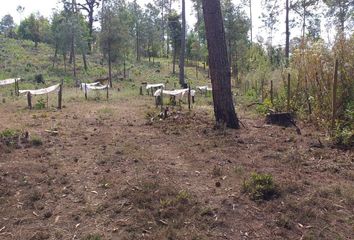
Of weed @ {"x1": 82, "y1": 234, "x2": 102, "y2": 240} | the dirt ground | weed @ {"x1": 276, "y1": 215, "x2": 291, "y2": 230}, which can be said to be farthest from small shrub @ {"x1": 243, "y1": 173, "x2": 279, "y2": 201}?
weed @ {"x1": 82, "y1": 234, "x2": 102, "y2": 240}

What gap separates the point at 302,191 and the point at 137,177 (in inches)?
65.4

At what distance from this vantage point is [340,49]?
20.3 feet

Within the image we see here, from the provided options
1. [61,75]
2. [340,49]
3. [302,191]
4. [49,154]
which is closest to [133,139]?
[49,154]

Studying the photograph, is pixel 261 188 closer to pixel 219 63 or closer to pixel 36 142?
pixel 36 142

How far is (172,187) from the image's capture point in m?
3.59

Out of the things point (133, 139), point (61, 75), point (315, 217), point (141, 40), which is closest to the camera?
point (315, 217)

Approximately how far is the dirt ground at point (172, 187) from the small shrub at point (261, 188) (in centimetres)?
6

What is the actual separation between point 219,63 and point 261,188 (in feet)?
11.9

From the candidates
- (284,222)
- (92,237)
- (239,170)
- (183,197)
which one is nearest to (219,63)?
(239,170)

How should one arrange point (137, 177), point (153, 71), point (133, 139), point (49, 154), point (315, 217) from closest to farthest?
point (315, 217) < point (137, 177) < point (49, 154) < point (133, 139) < point (153, 71)

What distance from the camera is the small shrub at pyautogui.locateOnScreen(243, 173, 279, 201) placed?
3379mm

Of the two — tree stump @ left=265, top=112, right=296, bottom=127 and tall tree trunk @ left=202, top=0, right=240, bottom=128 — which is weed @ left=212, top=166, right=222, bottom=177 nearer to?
tall tree trunk @ left=202, top=0, right=240, bottom=128

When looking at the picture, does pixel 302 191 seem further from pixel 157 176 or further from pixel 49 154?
pixel 49 154

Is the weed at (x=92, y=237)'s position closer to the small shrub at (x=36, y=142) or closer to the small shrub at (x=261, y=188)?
the small shrub at (x=261, y=188)
